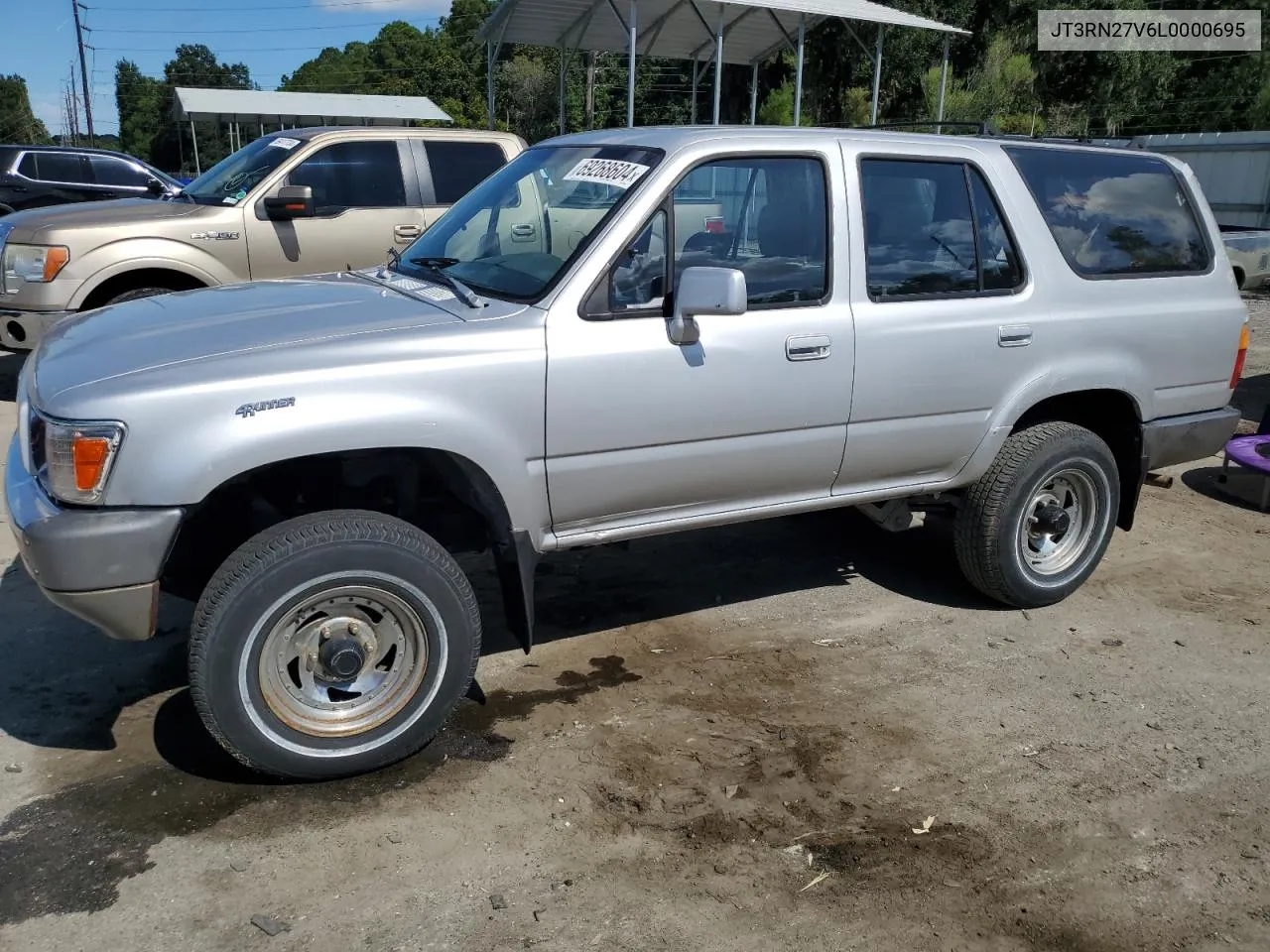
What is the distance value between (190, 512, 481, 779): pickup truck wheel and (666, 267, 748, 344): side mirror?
1.17m

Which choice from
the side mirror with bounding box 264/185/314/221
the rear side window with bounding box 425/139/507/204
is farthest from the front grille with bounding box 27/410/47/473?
the rear side window with bounding box 425/139/507/204

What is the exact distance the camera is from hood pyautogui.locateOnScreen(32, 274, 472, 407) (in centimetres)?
318

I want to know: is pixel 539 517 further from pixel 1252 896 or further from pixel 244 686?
pixel 1252 896

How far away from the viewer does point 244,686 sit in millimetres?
3188

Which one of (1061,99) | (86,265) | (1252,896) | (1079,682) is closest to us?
(1252,896)

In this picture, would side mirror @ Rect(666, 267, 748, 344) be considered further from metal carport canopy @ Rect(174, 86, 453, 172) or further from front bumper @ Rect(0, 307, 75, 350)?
metal carport canopy @ Rect(174, 86, 453, 172)

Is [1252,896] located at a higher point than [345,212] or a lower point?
lower

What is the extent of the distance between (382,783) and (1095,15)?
3644cm

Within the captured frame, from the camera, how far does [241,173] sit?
8133 mm

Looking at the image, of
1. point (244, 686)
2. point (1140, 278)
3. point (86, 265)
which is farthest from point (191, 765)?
point (86, 265)

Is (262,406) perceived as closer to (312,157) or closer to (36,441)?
(36,441)

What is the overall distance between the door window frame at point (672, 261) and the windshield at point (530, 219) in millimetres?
128

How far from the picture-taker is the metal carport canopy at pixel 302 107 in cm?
4209

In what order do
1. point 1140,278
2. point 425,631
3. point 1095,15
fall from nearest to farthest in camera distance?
point 425,631, point 1140,278, point 1095,15
